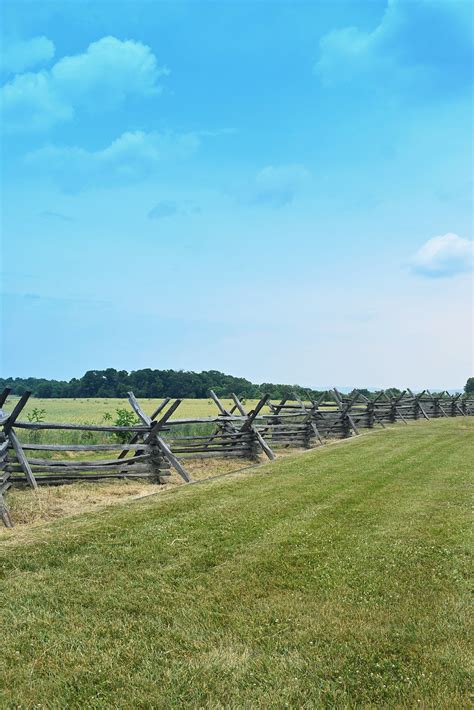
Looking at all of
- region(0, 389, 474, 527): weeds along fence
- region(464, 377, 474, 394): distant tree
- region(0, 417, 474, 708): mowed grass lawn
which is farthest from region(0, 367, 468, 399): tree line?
region(0, 417, 474, 708): mowed grass lawn

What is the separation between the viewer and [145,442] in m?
12.1

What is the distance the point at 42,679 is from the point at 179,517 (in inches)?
163

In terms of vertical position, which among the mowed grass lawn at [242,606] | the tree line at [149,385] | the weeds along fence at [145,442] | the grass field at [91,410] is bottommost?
the mowed grass lawn at [242,606]

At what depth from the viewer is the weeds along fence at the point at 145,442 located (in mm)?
10336

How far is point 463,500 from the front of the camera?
344 inches

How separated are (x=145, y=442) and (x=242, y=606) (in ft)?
25.1

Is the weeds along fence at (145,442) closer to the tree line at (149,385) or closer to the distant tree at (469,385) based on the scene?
the tree line at (149,385)

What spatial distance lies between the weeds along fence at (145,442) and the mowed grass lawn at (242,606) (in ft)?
8.74

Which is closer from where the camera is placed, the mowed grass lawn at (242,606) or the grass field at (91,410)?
the mowed grass lawn at (242,606)

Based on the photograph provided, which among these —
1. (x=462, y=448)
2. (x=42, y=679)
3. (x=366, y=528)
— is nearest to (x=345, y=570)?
(x=366, y=528)

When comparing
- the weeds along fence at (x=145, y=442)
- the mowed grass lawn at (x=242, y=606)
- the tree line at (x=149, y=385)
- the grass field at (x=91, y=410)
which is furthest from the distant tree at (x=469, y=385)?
the mowed grass lawn at (x=242, y=606)

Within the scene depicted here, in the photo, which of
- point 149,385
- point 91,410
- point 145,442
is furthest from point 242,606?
point 149,385

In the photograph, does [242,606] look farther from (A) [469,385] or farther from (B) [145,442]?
(A) [469,385]

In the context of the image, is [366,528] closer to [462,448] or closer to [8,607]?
[8,607]
